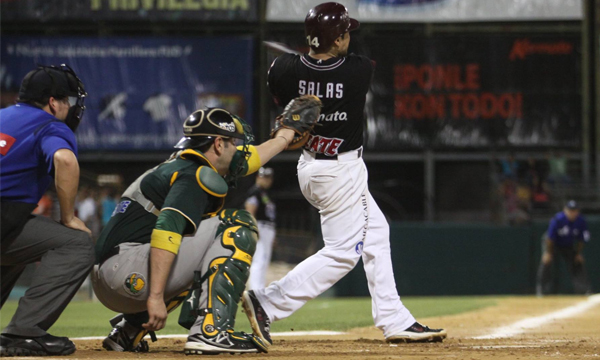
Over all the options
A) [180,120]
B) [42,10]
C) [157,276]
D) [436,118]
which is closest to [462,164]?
[436,118]

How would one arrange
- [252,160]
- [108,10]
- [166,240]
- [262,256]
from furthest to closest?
[108,10], [262,256], [252,160], [166,240]

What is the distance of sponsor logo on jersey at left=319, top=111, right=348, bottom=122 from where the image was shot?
4930mm

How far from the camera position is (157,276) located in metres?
3.86

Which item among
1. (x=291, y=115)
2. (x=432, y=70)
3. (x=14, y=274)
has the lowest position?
(x=14, y=274)

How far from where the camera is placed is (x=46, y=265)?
4078 mm

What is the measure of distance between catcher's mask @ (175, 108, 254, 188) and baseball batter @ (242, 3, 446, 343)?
740mm

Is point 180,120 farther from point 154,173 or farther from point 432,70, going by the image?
point 154,173

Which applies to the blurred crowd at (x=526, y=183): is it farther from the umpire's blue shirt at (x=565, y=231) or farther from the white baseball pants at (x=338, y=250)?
the white baseball pants at (x=338, y=250)

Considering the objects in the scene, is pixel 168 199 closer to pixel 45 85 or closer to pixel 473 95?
pixel 45 85

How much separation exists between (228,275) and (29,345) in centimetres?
99

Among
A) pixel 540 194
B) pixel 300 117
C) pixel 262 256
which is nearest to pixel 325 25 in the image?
pixel 300 117

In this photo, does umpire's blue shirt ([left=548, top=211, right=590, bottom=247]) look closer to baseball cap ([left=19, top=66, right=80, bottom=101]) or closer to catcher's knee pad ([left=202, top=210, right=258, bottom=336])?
catcher's knee pad ([left=202, top=210, right=258, bottom=336])

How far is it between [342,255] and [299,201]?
14.0 metres

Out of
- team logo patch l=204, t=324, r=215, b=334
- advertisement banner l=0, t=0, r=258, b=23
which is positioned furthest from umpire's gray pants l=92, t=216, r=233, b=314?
advertisement banner l=0, t=0, r=258, b=23
